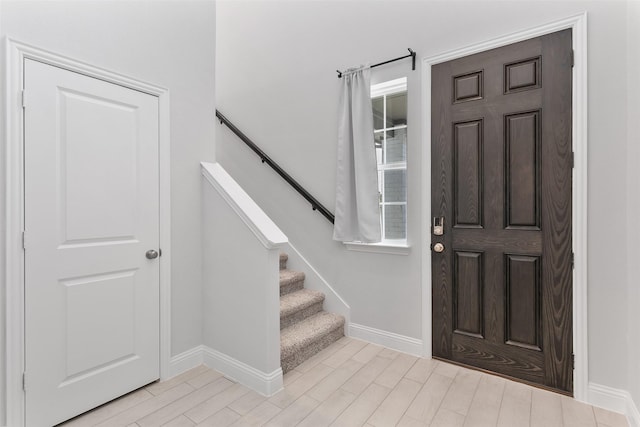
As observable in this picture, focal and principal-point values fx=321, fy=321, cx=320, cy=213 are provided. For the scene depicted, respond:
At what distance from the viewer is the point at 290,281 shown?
3000 mm

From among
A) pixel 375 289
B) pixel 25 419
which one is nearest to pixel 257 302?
pixel 375 289

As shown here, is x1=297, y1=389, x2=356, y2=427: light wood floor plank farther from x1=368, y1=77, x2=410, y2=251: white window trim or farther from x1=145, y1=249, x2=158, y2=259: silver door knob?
x1=145, y1=249, x2=158, y2=259: silver door knob

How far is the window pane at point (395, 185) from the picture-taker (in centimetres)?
275

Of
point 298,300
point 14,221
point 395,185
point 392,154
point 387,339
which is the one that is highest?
point 392,154

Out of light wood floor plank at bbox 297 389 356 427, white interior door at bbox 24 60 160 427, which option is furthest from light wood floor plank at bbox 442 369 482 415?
white interior door at bbox 24 60 160 427

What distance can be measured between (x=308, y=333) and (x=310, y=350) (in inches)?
5.0

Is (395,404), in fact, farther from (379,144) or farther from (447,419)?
(379,144)

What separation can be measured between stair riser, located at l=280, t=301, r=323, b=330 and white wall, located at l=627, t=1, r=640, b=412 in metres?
2.13

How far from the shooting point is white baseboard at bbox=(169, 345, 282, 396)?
207 centimetres

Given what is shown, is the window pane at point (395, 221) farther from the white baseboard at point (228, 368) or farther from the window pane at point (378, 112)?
the white baseboard at point (228, 368)

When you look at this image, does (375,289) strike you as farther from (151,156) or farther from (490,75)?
(151,156)

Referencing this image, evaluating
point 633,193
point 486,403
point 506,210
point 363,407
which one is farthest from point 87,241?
point 633,193

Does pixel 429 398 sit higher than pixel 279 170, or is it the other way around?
pixel 279 170

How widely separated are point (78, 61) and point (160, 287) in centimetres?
146
